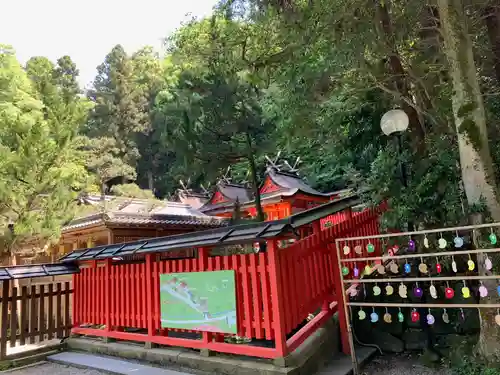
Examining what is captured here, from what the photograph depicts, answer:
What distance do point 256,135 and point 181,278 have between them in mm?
6856

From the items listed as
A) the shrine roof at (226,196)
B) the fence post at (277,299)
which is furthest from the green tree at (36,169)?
the shrine roof at (226,196)

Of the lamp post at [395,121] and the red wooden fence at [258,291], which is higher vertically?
the lamp post at [395,121]

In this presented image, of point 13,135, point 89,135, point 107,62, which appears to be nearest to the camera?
point 13,135

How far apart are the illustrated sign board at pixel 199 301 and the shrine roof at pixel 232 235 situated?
1.61 feet

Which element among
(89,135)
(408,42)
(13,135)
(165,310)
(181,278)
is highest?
(89,135)

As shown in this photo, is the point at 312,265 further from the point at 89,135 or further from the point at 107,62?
the point at 107,62

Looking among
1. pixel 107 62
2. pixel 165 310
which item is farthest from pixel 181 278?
pixel 107 62

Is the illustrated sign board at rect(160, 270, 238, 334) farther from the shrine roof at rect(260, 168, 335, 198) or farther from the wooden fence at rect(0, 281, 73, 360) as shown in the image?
the shrine roof at rect(260, 168, 335, 198)

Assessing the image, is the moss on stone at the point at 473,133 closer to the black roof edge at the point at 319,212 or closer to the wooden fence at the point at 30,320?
the black roof edge at the point at 319,212

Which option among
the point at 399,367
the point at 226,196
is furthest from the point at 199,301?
the point at 226,196

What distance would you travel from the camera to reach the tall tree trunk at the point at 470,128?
411 centimetres

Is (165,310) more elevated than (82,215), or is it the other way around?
(82,215)

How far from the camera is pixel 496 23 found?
20.8 feet

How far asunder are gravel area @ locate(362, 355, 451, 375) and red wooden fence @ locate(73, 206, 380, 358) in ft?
1.70
